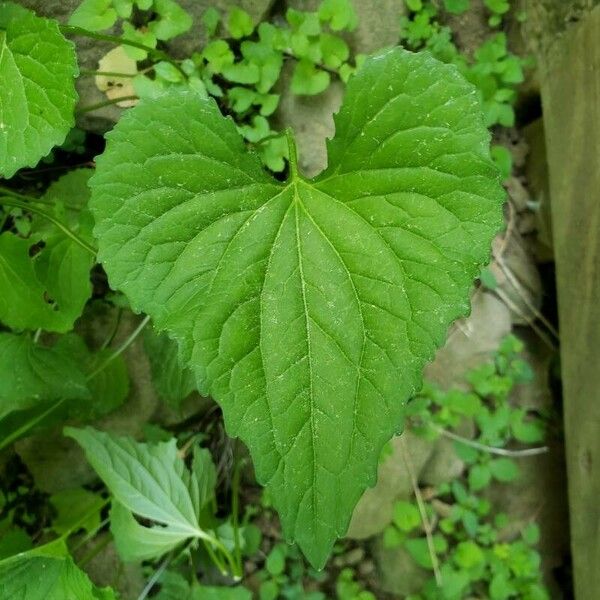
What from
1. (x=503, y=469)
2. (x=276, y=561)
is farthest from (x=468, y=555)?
(x=276, y=561)

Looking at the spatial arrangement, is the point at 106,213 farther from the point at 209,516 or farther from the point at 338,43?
the point at 209,516

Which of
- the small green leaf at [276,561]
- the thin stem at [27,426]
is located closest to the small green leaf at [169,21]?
the thin stem at [27,426]

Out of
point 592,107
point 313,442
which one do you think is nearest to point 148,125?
point 313,442

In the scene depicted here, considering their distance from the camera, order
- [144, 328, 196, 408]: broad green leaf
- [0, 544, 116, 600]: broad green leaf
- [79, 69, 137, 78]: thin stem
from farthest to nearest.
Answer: [144, 328, 196, 408]: broad green leaf < [79, 69, 137, 78]: thin stem < [0, 544, 116, 600]: broad green leaf

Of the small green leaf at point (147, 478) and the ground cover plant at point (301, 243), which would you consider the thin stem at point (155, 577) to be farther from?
the ground cover plant at point (301, 243)

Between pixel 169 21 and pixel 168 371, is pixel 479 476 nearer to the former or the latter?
pixel 168 371

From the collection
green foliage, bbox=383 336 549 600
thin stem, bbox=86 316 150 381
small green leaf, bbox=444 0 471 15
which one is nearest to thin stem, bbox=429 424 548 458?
green foliage, bbox=383 336 549 600

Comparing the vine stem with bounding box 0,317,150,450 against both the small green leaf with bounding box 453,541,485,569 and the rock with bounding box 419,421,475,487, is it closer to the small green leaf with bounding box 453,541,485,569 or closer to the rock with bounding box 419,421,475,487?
the rock with bounding box 419,421,475,487
